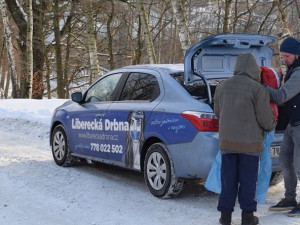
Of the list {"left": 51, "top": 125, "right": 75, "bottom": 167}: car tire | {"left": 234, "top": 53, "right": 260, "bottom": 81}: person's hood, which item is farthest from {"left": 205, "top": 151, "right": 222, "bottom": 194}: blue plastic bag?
{"left": 51, "top": 125, "right": 75, "bottom": 167}: car tire

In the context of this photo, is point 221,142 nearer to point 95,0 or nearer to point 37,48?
point 95,0

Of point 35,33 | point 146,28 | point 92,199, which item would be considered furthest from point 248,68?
point 35,33

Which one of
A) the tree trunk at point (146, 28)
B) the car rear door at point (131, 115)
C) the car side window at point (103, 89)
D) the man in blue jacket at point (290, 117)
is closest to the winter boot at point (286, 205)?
the man in blue jacket at point (290, 117)

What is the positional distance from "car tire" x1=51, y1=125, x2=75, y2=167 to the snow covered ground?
0.15m

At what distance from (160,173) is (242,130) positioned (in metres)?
1.51

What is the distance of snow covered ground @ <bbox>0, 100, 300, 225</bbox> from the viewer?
4953 mm

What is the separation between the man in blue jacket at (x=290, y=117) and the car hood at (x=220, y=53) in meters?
0.75

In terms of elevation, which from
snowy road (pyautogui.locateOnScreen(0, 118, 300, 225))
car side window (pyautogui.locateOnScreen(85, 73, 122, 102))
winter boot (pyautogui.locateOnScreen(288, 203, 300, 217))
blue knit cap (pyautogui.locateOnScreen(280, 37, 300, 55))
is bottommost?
snowy road (pyautogui.locateOnScreen(0, 118, 300, 225))

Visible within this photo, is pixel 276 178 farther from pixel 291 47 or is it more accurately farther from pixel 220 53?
pixel 291 47

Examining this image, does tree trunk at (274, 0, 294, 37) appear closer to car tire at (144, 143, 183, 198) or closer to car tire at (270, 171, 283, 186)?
car tire at (270, 171, 283, 186)

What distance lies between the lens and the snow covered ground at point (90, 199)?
195 inches

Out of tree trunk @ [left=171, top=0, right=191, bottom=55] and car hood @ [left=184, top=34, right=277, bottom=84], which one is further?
tree trunk @ [left=171, top=0, right=191, bottom=55]

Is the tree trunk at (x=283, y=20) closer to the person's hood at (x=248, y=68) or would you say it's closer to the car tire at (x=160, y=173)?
the car tire at (x=160, y=173)

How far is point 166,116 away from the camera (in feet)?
18.4
